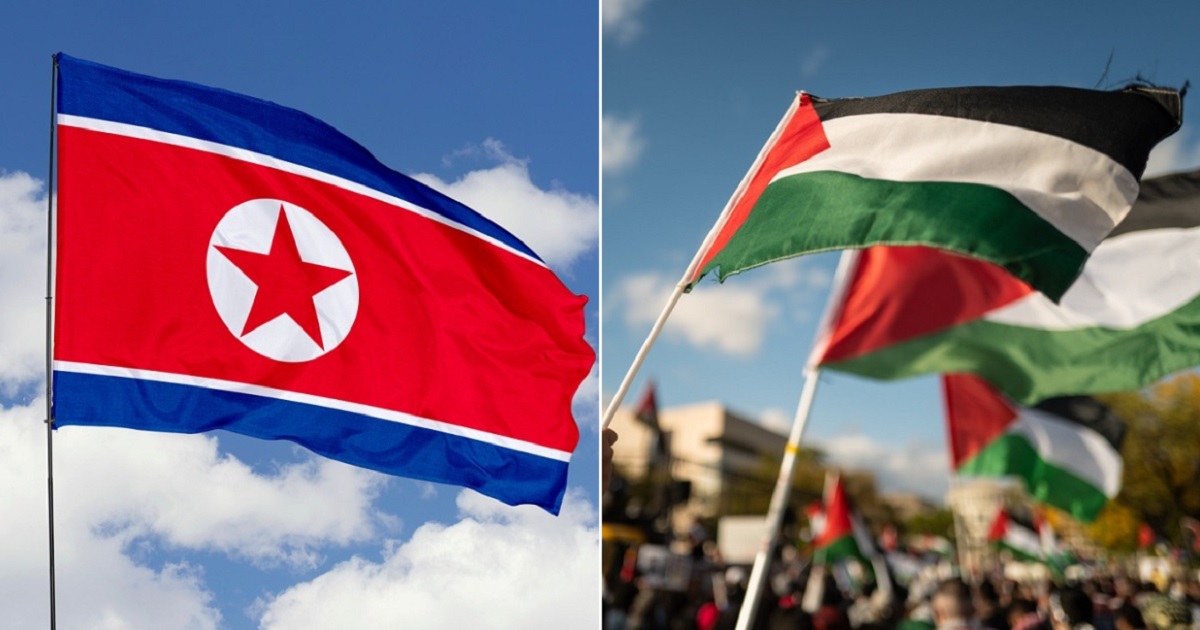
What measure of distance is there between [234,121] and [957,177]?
3.68 m

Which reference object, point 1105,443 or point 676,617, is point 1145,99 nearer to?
point 676,617

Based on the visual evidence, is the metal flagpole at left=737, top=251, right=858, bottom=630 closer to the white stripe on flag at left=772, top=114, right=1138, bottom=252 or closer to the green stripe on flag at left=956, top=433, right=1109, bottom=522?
the white stripe on flag at left=772, top=114, right=1138, bottom=252

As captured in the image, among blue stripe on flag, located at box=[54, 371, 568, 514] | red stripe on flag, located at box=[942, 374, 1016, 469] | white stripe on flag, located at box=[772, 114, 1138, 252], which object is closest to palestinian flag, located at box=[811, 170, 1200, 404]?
blue stripe on flag, located at box=[54, 371, 568, 514]

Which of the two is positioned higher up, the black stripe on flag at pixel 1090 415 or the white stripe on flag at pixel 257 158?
the white stripe on flag at pixel 257 158

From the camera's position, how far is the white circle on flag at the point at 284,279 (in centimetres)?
553

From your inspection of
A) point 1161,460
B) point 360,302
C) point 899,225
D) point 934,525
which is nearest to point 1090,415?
point 899,225

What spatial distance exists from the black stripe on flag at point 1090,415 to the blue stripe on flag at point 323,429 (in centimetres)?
1134

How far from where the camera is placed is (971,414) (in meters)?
14.3

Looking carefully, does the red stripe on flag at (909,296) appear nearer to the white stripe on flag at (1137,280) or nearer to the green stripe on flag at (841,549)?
the white stripe on flag at (1137,280)

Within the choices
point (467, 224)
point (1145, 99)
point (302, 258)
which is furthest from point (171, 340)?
point (1145, 99)

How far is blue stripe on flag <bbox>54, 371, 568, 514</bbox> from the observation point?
16.4 feet

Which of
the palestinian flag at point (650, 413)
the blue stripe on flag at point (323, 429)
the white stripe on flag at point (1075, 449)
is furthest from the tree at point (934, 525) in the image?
the blue stripe on flag at point (323, 429)

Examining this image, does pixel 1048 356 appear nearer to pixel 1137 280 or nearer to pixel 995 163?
pixel 1137 280

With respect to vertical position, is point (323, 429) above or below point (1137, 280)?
below
